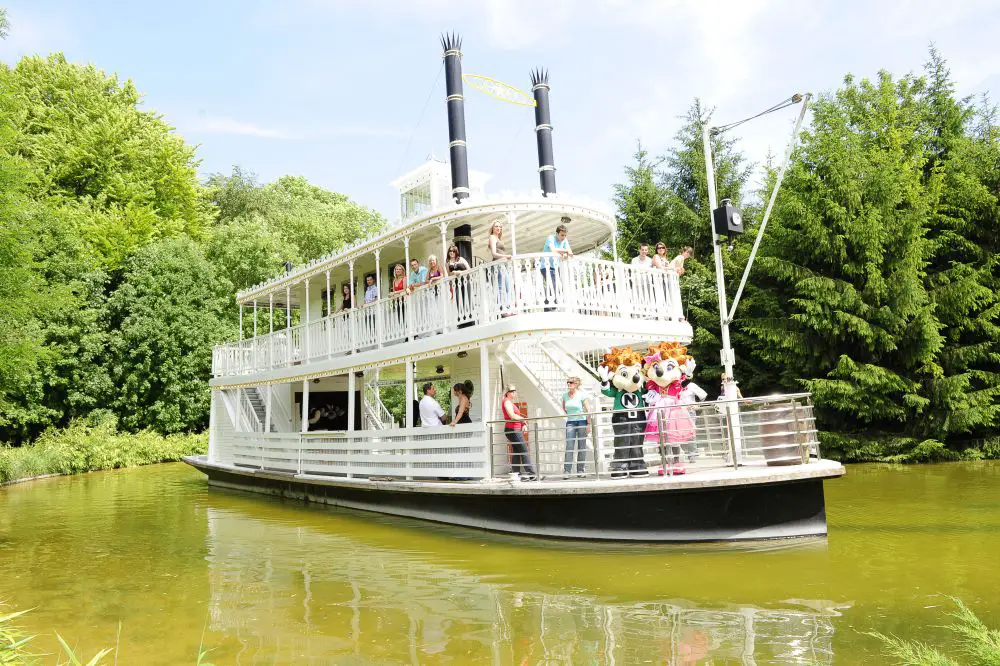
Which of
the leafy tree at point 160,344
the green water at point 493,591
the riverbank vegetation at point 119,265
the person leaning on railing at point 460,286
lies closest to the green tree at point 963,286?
the green water at point 493,591

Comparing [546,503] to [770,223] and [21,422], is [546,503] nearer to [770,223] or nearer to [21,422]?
[770,223]

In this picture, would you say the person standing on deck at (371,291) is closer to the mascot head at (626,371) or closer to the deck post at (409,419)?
the deck post at (409,419)

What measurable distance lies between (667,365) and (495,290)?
110 inches

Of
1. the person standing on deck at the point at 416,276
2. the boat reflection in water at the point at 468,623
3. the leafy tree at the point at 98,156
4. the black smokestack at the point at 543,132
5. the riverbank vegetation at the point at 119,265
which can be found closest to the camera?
the boat reflection in water at the point at 468,623

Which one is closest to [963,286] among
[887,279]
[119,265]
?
[887,279]

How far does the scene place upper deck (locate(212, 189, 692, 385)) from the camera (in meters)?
10.5

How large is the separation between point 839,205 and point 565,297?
12.1 m

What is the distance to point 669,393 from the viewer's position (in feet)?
32.5

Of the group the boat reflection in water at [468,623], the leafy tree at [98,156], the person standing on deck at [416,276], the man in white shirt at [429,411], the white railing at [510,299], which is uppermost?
the leafy tree at [98,156]

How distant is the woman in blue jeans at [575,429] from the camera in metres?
9.50

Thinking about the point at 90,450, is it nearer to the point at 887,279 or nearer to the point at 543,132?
the point at 543,132

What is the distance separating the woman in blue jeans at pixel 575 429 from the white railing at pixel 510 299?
4.13 ft

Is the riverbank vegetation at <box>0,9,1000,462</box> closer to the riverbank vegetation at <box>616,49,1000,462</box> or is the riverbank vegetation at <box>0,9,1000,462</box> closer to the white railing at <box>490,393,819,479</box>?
the riverbank vegetation at <box>616,49,1000,462</box>

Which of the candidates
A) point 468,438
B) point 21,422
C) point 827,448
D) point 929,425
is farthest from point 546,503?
point 21,422
